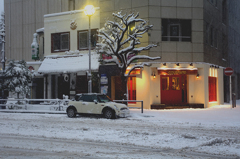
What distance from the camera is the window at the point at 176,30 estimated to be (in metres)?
24.3

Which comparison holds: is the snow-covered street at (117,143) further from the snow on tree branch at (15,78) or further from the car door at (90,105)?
the snow on tree branch at (15,78)

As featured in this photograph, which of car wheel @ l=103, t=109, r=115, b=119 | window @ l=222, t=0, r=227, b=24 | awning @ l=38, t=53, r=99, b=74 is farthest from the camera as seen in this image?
window @ l=222, t=0, r=227, b=24

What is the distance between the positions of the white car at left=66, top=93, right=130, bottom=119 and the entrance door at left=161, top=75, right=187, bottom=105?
24.7 ft

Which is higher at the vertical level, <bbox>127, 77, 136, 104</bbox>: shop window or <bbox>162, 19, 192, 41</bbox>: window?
<bbox>162, 19, 192, 41</bbox>: window

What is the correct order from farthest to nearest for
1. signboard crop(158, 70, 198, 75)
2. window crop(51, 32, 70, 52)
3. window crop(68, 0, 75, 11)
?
window crop(68, 0, 75, 11) < window crop(51, 32, 70, 52) < signboard crop(158, 70, 198, 75)

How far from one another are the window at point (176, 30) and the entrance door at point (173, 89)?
3.13 meters

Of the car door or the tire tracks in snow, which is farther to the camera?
the car door

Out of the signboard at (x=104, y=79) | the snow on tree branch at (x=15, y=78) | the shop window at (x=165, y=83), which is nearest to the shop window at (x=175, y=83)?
the shop window at (x=165, y=83)

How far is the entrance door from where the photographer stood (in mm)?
24562

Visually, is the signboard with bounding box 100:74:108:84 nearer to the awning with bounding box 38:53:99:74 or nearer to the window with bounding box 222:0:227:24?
the awning with bounding box 38:53:99:74

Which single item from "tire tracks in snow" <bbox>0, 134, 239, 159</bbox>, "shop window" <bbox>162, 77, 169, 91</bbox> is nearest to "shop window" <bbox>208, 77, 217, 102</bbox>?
"shop window" <bbox>162, 77, 169, 91</bbox>

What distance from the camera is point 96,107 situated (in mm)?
17391

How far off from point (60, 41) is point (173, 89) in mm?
11809

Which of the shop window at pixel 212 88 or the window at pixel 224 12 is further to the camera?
the window at pixel 224 12
